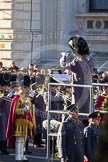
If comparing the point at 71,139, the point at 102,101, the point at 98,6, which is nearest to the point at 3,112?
the point at 102,101

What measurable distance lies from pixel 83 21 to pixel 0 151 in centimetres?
1162

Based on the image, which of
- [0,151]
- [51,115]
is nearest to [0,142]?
[0,151]

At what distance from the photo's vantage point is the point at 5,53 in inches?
981

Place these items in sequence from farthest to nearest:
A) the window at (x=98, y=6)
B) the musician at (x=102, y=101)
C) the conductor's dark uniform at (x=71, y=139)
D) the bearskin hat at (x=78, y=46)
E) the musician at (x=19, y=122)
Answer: the window at (x=98, y=6) < the musician at (x=19, y=122) < the bearskin hat at (x=78, y=46) < the musician at (x=102, y=101) < the conductor's dark uniform at (x=71, y=139)

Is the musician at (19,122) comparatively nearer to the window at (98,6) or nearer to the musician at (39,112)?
the musician at (39,112)

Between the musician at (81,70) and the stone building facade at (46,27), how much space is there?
13530 millimetres

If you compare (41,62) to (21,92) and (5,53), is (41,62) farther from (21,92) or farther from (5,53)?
(21,92)

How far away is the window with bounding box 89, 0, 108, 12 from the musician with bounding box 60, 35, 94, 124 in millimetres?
14934

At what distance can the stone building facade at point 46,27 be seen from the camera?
2458 cm

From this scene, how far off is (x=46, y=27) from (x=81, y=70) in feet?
47.6

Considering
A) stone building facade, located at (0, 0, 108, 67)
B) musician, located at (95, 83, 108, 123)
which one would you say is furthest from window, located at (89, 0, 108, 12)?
musician, located at (95, 83, 108, 123)

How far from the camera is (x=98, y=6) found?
25.7 metres

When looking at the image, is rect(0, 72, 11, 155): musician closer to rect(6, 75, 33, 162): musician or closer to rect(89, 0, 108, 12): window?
rect(6, 75, 33, 162): musician

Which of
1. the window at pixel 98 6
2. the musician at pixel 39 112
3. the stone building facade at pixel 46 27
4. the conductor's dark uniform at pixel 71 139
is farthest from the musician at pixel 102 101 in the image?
the window at pixel 98 6
